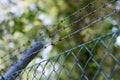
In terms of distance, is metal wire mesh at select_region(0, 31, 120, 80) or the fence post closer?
metal wire mesh at select_region(0, 31, 120, 80)

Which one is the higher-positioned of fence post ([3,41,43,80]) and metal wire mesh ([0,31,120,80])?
fence post ([3,41,43,80])

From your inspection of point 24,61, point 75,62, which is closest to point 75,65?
point 75,62

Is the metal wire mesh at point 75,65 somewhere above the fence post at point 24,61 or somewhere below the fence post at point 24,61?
below

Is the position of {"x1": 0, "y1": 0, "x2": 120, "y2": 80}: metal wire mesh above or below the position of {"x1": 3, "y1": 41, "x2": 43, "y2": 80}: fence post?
below

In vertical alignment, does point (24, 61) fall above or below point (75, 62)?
above

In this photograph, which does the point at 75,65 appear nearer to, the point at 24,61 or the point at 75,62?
the point at 75,62

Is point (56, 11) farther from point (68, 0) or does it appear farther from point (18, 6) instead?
point (18, 6)

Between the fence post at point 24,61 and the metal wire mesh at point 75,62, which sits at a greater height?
the fence post at point 24,61

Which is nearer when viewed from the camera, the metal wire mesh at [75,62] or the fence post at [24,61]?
the metal wire mesh at [75,62]

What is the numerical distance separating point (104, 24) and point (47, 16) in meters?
1.05

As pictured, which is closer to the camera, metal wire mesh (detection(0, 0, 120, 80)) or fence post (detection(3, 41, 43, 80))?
metal wire mesh (detection(0, 0, 120, 80))

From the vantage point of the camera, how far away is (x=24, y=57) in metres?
1.68

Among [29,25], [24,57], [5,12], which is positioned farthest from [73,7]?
[24,57]

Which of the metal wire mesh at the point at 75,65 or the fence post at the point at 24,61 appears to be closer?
the metal wire mesh at the point at 75,65
